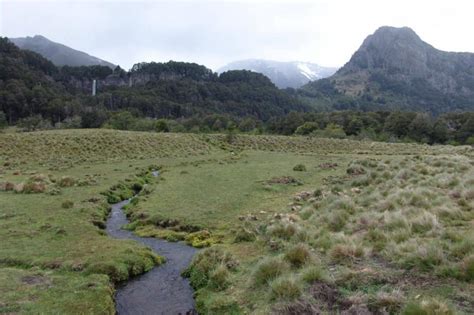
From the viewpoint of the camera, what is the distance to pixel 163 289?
52.1 feet

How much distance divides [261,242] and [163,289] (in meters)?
5.59

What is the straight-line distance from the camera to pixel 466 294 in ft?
32.3

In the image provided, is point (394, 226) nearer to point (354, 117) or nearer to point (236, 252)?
point (236, 252)

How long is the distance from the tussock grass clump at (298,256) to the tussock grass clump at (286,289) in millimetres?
1888

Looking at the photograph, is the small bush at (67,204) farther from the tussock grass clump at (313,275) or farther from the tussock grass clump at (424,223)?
the tussock grass clump at (424,223)

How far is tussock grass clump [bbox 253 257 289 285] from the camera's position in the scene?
13203mm

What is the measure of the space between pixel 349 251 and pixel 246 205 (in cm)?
1570

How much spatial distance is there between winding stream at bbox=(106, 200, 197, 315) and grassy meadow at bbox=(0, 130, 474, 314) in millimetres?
510

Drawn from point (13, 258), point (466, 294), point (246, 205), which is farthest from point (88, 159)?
point (466, 294)

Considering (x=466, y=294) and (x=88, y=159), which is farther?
(x=88, y=159)

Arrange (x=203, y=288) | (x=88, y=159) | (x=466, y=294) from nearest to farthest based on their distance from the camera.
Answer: (x=466, y=294) → (x=203, y=288) → (x=88, y=159)

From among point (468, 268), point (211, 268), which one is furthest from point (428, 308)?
point (211, 268)

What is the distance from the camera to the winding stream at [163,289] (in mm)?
14195

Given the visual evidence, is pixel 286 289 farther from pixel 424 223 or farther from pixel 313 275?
pixel 424 223
